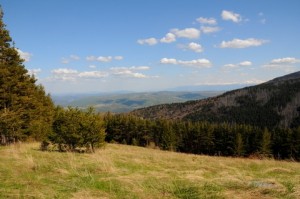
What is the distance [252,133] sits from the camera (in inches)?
3238

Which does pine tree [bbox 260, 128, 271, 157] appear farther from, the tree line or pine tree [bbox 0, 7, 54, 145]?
pine tree [bbox 0, 7, 54, 145]

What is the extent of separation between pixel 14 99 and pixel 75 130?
40.8 ft

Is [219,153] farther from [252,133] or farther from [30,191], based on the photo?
[30,191]

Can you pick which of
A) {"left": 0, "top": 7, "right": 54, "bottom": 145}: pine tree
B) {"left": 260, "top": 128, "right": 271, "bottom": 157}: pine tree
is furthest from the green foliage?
{"left": 260, "top": 128, "right": 271, "bottom": 157}: pine tree

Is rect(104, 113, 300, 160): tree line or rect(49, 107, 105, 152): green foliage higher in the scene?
rect(49, 107, 105, 152): green foliage

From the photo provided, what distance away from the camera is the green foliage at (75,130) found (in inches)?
1053

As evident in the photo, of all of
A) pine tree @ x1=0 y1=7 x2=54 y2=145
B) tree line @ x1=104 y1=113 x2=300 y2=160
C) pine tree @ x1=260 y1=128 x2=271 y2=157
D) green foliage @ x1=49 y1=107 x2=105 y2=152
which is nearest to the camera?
green foliage @ x1=49 y1=107 x2=105 y2=152

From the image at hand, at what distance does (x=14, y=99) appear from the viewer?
34969 mm

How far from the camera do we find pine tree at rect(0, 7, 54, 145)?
109ft

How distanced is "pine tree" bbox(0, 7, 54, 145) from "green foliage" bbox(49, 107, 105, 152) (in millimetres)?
4421

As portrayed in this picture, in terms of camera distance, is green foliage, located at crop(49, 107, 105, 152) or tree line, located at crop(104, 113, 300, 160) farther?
tree line, located at crop(104, 113, 300, 160)

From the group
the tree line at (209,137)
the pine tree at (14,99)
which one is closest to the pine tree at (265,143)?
the tree line at (209,137)

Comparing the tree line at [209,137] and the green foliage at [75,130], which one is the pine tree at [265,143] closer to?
the tree line at [209,137]

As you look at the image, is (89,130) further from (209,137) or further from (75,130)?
(209,137)
